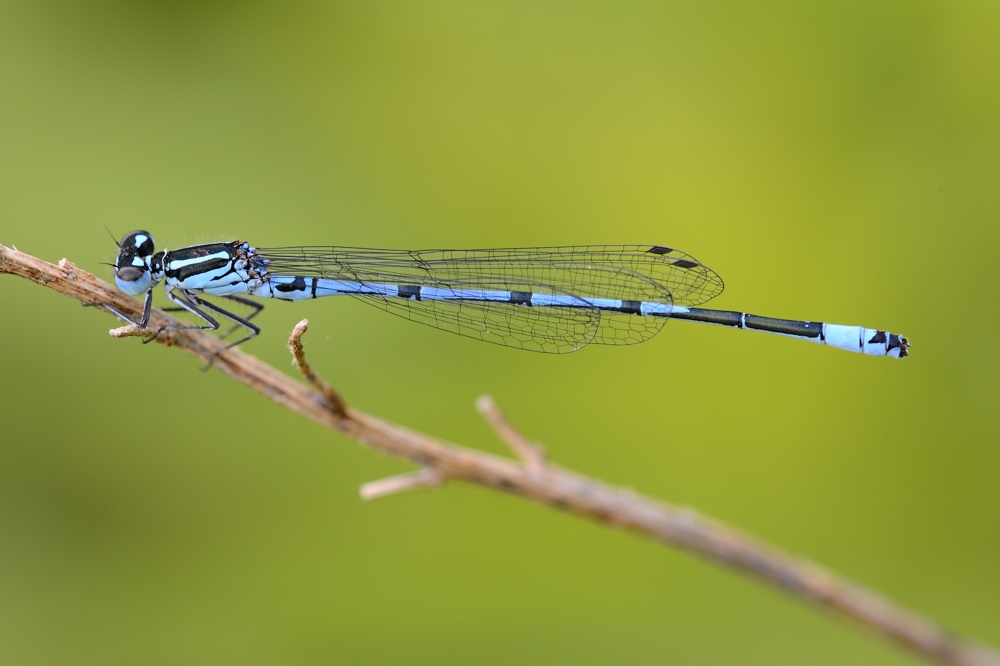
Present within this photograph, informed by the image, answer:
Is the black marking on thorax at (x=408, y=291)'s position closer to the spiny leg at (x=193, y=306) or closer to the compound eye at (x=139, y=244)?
the spiny leg at (x=193, y=306)

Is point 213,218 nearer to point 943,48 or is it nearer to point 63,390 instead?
point 63,390

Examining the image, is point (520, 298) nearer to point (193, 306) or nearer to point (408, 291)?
point (408, 291)

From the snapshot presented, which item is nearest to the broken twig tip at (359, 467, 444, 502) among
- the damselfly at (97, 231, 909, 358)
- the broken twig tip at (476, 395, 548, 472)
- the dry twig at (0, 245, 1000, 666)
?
the dry twig at (0, 245, 1000, 666)

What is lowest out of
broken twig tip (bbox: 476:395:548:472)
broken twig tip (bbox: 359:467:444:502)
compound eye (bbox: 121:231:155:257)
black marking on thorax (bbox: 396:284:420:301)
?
broken twig tip (bbox: 359:467:444:502)

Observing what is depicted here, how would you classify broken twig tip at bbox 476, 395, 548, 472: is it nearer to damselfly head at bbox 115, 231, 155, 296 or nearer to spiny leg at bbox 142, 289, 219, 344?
spiny leg at bbox 142, 289, 219, 344

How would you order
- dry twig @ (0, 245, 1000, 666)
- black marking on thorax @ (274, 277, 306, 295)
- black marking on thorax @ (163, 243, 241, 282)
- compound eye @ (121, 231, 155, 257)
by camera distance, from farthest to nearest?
black marking on thorax @ (274, 277, 306, 295)
black marking on thorax @ (163, 243, 241, 282)
compound eye @ (121, 231, 155, 257)
dry twig @ (0, 245, 1000, 666)
